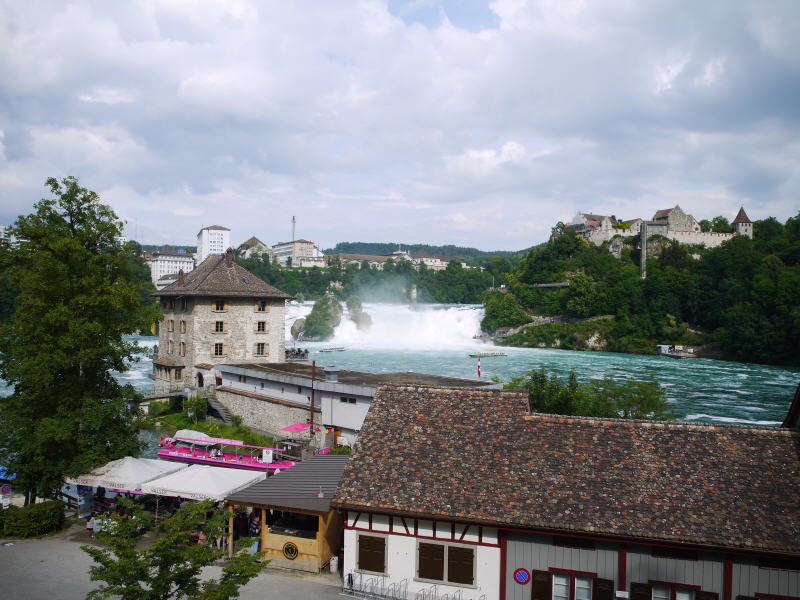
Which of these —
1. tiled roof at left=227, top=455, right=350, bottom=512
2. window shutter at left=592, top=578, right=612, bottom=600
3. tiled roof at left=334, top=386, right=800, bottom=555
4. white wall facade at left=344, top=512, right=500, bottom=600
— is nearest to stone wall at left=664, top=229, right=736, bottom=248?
tiled roof at left=227, top=455, right=350, bottom=512

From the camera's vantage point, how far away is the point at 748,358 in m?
71.7

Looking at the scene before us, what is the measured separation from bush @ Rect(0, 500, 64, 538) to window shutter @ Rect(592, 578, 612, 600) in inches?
519

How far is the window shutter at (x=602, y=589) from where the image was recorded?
35.0 ft

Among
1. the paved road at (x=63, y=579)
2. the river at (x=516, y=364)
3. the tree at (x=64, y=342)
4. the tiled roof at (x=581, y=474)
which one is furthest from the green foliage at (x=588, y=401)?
the tree at (x=64, y=342)

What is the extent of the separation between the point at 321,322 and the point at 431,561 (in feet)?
278

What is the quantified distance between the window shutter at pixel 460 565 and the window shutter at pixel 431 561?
16 cm

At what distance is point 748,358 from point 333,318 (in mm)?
58113

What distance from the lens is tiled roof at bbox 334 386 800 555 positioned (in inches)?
406

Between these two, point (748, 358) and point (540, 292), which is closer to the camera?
point (748, 358)

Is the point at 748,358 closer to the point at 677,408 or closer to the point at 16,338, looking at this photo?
the point at 677,408

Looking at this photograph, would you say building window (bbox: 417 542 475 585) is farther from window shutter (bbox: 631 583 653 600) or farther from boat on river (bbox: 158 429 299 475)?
boat on river (bbox: 158 429 299 475)

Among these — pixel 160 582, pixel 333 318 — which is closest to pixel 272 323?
pixel 160 582

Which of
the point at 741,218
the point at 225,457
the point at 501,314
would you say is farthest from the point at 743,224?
the point at 225,457

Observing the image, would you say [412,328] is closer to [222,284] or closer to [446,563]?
[222,284]
